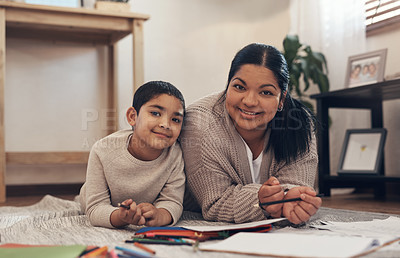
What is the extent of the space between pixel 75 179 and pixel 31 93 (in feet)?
1.69

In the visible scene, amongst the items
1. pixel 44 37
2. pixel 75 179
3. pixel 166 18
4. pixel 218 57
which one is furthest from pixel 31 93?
pixel 218 57

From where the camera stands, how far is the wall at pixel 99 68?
2.34 meters

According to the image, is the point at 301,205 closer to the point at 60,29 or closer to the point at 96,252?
the point at 96,252

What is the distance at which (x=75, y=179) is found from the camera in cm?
245

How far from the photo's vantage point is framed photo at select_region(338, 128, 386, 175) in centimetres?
204

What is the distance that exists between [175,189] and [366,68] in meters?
1.34

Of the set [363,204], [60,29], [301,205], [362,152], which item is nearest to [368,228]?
[301,205]

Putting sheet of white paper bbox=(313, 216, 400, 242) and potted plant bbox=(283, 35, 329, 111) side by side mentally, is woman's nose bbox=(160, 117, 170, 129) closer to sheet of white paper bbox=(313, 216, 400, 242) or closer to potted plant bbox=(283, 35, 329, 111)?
sheet of white paper bbox=(313, 216, 400, 242)

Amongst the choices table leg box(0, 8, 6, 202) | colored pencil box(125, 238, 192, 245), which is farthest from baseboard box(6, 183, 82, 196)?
colored pencil box(125, 238, 192, 245)

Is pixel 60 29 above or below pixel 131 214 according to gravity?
above

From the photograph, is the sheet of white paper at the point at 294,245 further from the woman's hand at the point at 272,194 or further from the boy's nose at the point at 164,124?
the boy's nose at the point at 164,124

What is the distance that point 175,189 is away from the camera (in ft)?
3.83

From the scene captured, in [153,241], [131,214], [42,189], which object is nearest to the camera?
[153,241]

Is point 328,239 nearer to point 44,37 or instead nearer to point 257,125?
point 257,125
